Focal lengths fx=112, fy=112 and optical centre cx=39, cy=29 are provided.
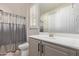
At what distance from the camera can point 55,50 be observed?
1420 millimetres

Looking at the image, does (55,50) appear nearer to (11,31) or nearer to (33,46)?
(33,46)

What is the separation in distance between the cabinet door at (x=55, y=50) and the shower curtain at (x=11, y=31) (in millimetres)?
607

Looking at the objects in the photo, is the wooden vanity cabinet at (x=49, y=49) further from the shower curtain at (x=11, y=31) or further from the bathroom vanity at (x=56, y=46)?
the shower curtain at (x=11, y=31)

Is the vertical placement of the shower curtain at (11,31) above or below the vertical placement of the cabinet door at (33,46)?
above

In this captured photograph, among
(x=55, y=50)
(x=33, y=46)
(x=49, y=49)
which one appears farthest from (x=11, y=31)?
(x=55, y=50)

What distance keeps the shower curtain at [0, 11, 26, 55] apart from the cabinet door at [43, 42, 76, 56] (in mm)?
607

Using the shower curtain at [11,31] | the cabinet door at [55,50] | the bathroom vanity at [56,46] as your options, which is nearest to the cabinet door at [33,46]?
the bathroom vanity at [56,46]

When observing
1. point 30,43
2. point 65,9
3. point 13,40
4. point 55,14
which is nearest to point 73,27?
point 65,9

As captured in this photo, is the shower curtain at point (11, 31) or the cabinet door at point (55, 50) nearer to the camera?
the cabinet door at point (55, 50)

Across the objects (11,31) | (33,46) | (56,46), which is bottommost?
(33,46)

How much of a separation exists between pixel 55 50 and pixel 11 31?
39.4 inches

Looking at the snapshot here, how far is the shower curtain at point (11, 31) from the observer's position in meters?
2.04

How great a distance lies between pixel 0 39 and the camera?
2.04 meters

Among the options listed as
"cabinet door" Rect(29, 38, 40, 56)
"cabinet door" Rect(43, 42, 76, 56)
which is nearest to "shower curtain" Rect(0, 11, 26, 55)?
"cabinet door" Rect(29, 38, 40, 56)
